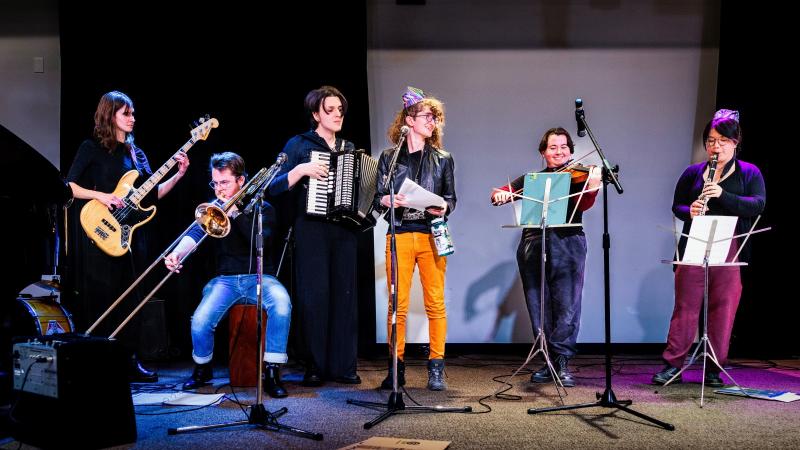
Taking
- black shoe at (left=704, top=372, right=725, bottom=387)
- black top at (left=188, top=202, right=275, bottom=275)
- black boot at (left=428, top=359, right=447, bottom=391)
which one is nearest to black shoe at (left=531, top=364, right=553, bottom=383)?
black boot at (left=428, top=359, right=447, bottom=391)

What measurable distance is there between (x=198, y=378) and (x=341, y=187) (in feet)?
5.23

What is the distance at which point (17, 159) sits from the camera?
129 inches

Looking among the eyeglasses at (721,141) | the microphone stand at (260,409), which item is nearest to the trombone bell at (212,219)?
the microphone stand at (260,409)

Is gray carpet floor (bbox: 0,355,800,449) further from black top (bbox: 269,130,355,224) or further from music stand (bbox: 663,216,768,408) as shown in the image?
black top (bbox: 269,130,355,224)

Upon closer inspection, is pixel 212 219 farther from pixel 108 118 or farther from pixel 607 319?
pixel 607 319

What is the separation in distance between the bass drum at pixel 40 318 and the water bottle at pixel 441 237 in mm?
2305

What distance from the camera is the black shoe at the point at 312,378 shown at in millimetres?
4547

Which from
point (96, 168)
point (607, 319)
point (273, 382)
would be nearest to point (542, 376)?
point (607, 319)

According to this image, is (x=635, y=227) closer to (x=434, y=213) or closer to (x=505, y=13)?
(x=505, y=13)

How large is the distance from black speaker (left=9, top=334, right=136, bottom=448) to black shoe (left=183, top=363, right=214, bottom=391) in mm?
1221

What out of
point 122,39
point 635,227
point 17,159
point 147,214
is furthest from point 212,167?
point 635,227

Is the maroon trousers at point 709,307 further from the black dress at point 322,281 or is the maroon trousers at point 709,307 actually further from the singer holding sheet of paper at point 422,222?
the black dress at point 322,281

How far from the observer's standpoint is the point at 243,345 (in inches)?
178

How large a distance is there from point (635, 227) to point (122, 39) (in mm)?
4638
